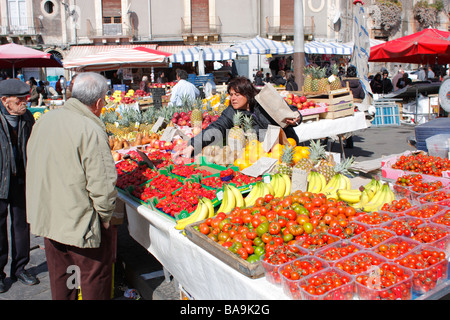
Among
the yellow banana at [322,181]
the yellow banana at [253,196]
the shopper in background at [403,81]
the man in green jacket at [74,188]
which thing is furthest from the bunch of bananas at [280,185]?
the shopper in background at [403,81]

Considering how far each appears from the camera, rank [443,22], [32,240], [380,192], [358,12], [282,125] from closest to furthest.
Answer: [380,192]
[282,125]
[32,240]
[358,12]
[443,22]

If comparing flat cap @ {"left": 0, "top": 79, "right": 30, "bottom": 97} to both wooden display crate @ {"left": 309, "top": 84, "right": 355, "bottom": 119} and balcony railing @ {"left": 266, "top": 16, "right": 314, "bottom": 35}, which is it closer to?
wooden display crate @ {"left": 309, "top": 84, "right": 355, "bottom": 119}

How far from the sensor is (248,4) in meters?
29.0

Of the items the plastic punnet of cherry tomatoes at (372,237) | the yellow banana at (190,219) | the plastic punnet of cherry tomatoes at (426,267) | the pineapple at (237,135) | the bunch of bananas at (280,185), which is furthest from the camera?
the pineapple at (237,135)

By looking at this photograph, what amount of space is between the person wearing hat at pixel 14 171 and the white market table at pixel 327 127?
12.0 ft

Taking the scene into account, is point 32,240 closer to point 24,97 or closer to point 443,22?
point 24,97

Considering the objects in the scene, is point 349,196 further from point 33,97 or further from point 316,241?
point 33,97

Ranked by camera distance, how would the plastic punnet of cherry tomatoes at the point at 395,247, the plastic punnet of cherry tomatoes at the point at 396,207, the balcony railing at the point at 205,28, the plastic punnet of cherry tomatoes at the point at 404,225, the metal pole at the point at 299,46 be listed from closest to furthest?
the plastic punnet of cherry tomatoes at the point at 395,247 < the plastic punnet of cherry tomatoes at the point at 404,225 < the plastic punnet of cherry tomatoes at the point at 396,207 < the metal pole at the point at 299,46 < the balcony railing at the point at 205,28

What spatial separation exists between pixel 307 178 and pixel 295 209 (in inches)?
26.6

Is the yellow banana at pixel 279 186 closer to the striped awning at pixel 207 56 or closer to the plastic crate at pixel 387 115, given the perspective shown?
the plastic crate at pixel 387 115

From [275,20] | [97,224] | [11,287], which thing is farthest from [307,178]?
[275,20]

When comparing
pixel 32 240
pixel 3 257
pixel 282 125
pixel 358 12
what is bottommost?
pixel 32 240

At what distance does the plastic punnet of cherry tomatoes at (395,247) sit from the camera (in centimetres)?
220

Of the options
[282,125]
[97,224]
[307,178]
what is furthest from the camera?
[282,125]
